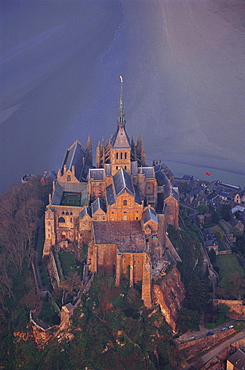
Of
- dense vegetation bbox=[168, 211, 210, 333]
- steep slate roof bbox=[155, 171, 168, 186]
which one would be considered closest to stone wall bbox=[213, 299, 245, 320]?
dense vegetation bbox=[168, 211, 210, 333]

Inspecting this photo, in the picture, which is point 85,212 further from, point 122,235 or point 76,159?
point 76,159

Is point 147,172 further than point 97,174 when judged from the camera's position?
Yes

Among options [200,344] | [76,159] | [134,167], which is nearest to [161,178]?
[134,167]

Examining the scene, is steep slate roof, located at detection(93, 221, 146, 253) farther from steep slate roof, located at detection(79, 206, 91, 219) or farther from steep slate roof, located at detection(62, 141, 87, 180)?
steep slate roof, located at detection(62, 141, 87, 180)

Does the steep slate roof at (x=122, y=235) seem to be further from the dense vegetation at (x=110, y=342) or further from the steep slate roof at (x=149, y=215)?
the dense vegetation at (x=110, y=342)

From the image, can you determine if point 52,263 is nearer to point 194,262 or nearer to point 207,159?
point 194,262

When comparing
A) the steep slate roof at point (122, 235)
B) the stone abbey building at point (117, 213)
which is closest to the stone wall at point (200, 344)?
the stone abbey building at point (117, 213)
